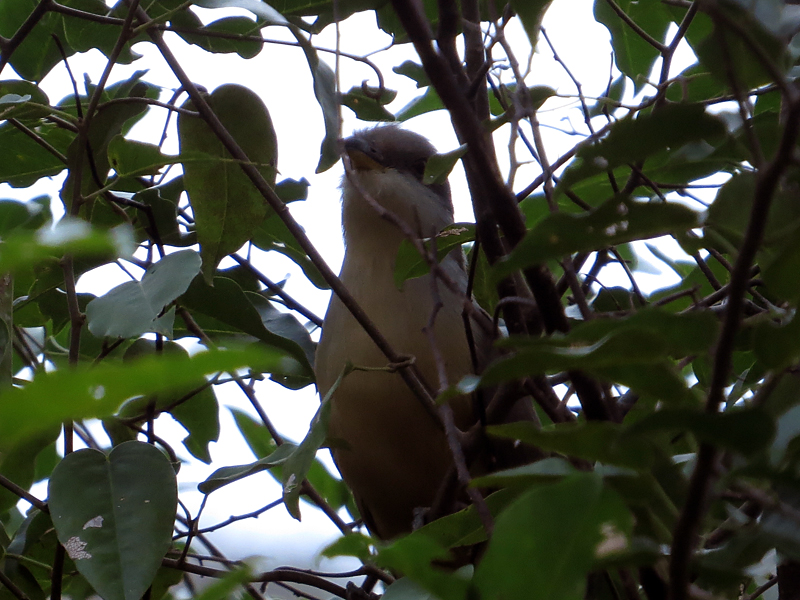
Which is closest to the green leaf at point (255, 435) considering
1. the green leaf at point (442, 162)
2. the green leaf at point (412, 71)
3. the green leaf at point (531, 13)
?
the green leaf at point (412, 71)

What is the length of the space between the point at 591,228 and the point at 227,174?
2.83ft

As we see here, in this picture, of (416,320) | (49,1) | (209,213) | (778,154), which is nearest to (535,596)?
(778,154)

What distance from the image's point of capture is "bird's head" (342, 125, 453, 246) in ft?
6.42

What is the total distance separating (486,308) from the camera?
64.4 inches

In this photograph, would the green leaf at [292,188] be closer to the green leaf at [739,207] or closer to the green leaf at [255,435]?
the green leaf at [255,435]

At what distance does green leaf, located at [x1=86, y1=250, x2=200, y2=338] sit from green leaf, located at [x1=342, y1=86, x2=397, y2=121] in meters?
0.50

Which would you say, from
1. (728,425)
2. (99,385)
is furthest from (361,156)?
(99,385)

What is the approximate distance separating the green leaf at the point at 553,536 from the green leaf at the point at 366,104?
1.12m

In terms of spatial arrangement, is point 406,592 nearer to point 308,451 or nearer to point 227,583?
point 308,451

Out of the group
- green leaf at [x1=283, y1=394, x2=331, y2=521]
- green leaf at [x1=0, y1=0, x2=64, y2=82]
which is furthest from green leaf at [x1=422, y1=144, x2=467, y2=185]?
green leaf at [x1=0, y1=0, x2=64, y2=82]

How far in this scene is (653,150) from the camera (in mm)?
624

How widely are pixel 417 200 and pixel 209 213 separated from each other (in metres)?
0.80

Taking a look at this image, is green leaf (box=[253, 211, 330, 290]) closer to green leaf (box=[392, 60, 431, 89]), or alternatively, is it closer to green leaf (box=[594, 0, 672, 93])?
green leaf (box=[392, 60, 431, 89])

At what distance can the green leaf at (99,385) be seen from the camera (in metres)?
0.28
